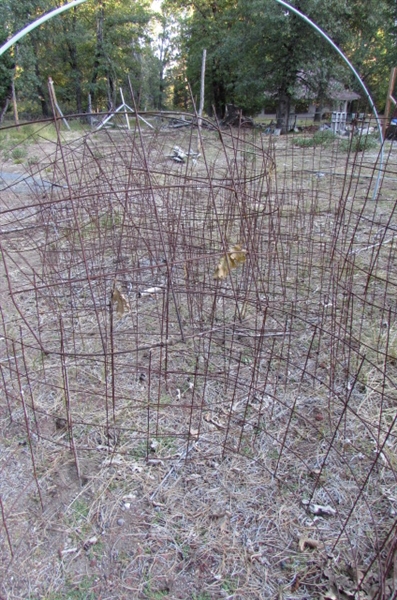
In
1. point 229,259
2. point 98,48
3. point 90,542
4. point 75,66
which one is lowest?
point 90,542

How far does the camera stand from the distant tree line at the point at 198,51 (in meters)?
12.3

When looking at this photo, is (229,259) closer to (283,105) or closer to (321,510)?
(321,510)

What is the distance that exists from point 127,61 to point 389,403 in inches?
840

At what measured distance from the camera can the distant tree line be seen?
40.3ft

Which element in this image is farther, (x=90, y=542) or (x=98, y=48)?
(x=98, y=48)

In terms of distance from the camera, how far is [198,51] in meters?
17.1

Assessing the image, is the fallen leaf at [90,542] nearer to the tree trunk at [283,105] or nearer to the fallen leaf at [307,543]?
the fallen leaf at [307,543]

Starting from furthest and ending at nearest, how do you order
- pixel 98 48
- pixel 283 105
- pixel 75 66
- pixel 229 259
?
pixel 75 66 < pixel 98 48 < pixel 283 105 < pixel 229 259

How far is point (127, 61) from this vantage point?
19125 millimetres

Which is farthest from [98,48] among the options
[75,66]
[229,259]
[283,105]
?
[229,259]

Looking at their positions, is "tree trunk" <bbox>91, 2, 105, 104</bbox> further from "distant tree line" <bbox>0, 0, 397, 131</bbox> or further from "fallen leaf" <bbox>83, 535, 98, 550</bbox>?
"fallen leaf" <bbox>83, 535, 98, 550</bbox>

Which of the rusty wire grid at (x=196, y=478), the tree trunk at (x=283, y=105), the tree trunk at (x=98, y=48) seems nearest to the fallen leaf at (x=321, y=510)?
the rusty wire grid at (x=196, y=478)


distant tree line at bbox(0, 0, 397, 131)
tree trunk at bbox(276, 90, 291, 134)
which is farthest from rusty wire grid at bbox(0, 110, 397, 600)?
tree trunk at bbox(276, 90, 291, 134)

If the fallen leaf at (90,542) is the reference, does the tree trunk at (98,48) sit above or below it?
above
